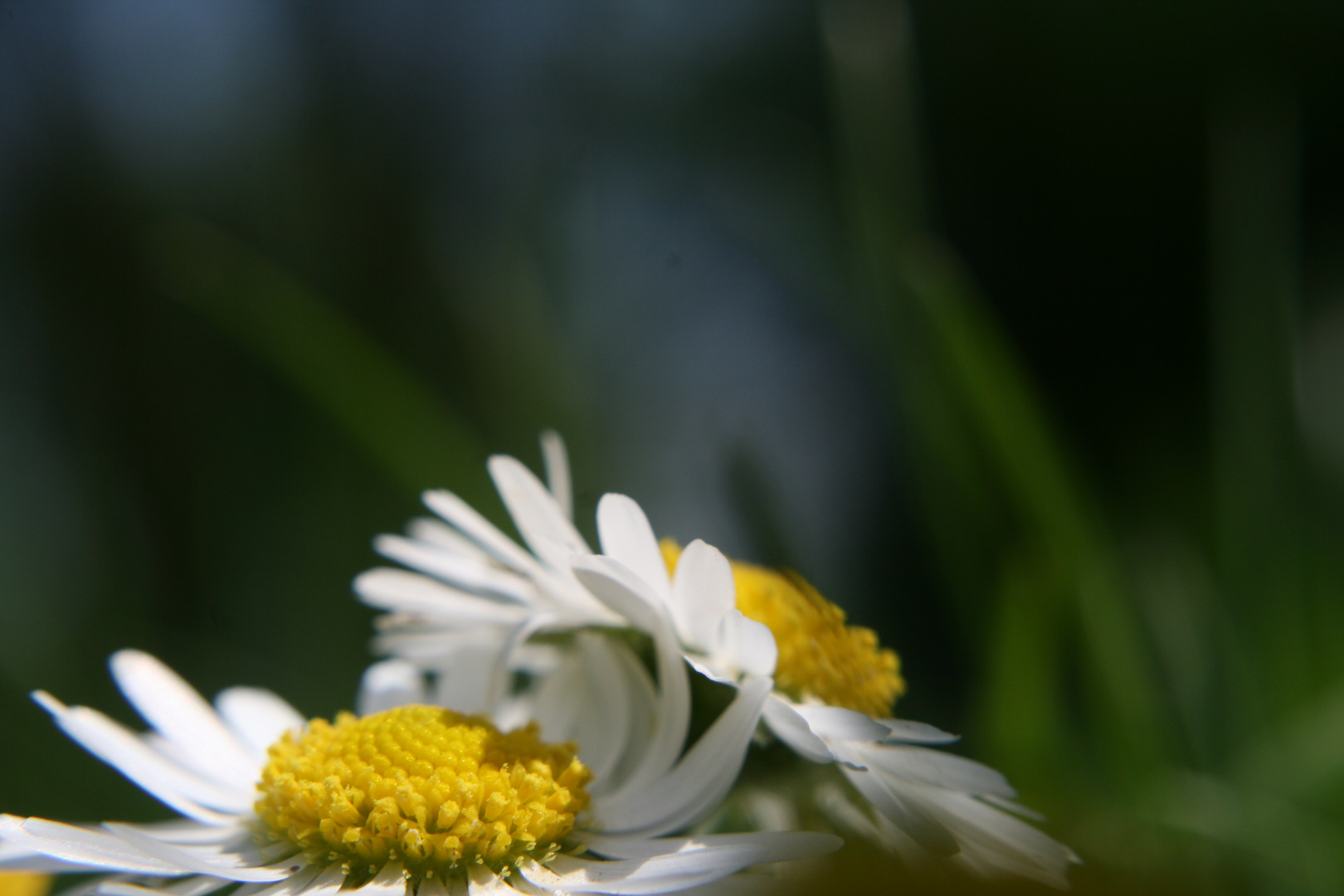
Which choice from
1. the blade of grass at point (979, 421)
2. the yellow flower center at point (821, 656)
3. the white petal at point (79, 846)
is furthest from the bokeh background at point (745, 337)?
the white petal at point (79, 846)

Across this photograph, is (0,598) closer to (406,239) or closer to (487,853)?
(406,239)

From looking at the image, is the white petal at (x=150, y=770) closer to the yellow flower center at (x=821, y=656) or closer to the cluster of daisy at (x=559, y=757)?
the cluster of daisy at (x=559, y=757)

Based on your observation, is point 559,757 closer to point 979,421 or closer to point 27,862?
point 27,862

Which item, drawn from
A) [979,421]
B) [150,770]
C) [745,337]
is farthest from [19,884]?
[745,337]

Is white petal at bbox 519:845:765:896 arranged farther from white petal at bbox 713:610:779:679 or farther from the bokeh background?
the bokeh background

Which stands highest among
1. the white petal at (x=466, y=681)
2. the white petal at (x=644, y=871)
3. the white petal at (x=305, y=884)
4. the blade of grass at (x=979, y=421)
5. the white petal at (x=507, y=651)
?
the blade of grass at (x=979, y=421)

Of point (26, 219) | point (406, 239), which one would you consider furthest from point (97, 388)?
point (406, 239)
